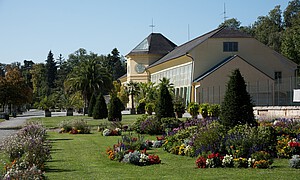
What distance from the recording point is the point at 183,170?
13.5 m

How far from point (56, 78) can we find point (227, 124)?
13340 cm

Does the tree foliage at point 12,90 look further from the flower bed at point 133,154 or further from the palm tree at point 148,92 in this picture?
the palm tree at point 148,92

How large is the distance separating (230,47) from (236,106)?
1889 inches

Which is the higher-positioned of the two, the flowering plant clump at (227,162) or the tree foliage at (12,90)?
the tree foliage at (12,90)

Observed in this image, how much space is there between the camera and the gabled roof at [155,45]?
87.8 meters

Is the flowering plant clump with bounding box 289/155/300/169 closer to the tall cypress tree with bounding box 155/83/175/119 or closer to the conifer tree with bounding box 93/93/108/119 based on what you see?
the tall cypress tree with bounding box 155/83/175/119

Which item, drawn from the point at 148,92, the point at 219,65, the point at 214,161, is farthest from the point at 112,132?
the point at 148,92

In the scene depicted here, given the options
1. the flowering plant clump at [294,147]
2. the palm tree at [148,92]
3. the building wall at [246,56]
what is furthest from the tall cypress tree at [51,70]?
the flowering plant clump at [294,147]

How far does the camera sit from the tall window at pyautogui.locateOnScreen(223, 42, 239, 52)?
209ft

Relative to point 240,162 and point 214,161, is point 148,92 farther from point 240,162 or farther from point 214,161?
point 240,162

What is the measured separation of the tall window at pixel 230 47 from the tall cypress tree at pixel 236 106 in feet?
154

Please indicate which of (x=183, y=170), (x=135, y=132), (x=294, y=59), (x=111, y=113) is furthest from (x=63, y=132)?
(x=294, y=59)

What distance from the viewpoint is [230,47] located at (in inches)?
→ 2520

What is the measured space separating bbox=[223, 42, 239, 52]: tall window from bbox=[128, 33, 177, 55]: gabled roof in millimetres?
24835
